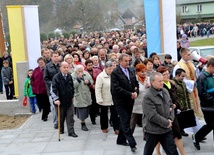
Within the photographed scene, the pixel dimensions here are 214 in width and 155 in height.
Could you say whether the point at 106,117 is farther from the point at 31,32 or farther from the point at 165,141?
the point at 31,32

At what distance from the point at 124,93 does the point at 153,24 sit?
5.72 meters

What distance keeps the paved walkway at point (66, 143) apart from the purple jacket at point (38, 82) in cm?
97

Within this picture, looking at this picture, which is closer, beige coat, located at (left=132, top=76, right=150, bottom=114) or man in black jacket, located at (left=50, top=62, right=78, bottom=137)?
beige coat, located at (left=132, top=76, right=150, bottom=114)

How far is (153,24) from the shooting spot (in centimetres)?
1179

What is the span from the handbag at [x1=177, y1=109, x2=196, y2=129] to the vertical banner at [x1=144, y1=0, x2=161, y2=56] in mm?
5742

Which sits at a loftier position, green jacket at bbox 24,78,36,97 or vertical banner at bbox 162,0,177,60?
vertical banner at bbox 162,0,177,60

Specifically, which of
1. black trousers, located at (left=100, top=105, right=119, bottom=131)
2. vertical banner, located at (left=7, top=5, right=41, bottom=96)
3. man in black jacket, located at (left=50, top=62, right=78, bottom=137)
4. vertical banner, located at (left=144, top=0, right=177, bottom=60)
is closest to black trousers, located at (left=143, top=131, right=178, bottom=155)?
black trousers, located at (left=100, top=105, right=119, bottom=131)

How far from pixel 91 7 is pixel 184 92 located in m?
35.3

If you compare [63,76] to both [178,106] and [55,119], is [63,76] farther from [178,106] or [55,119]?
[178,106]

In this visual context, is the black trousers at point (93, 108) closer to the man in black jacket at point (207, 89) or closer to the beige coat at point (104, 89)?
the beige coat at point (104, 89)

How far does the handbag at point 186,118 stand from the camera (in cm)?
631

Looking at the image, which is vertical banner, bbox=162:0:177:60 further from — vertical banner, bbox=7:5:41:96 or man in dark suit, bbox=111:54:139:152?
man in dark suit, bbox=111:54:139:152

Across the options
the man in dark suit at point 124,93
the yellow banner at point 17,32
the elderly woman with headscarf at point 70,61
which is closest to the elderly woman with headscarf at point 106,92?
the man in dark suit at point 124,93

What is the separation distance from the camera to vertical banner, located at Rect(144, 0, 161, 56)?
1168 cm
